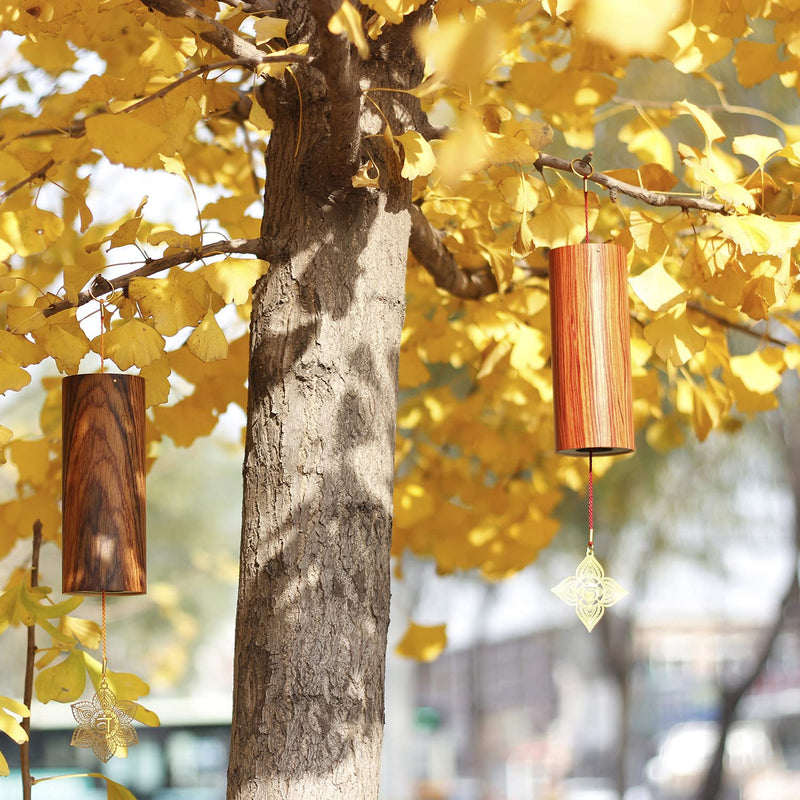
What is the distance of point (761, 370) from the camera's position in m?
1.57

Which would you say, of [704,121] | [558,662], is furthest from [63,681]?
[558,662]

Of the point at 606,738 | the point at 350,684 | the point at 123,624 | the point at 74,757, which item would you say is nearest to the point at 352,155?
the point at 350,684

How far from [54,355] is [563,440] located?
1.77 ft

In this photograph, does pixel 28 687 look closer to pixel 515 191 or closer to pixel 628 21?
pixel 515 191

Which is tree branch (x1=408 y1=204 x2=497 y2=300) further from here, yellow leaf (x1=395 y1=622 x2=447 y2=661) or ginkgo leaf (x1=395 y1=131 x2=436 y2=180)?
yellow leaf (x1=395 y1=622 x2=447 y2=661)

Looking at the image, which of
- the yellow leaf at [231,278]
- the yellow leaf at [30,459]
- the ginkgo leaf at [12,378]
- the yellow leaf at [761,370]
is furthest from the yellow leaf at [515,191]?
the yellow leaf at [30,459]

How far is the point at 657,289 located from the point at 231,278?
45 centimetres

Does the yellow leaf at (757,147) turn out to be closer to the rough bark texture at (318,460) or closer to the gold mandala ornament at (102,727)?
the rough bark texture at (318,460)

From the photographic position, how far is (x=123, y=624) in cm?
1098

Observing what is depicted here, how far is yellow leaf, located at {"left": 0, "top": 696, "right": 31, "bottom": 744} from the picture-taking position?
1.09 m

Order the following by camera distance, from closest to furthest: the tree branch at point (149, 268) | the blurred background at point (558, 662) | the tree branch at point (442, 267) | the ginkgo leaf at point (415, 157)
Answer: the ginkgo leaf at point (415, 157) < the tree branch at point (149, 268) < the tree branch at point (442, 267) < the blurred background at point (558, 662)

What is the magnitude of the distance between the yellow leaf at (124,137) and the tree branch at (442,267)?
1.25ft

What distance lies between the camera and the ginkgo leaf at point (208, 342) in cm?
106

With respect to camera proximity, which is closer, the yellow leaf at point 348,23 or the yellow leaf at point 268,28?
the yellow leaf at point 348,23
